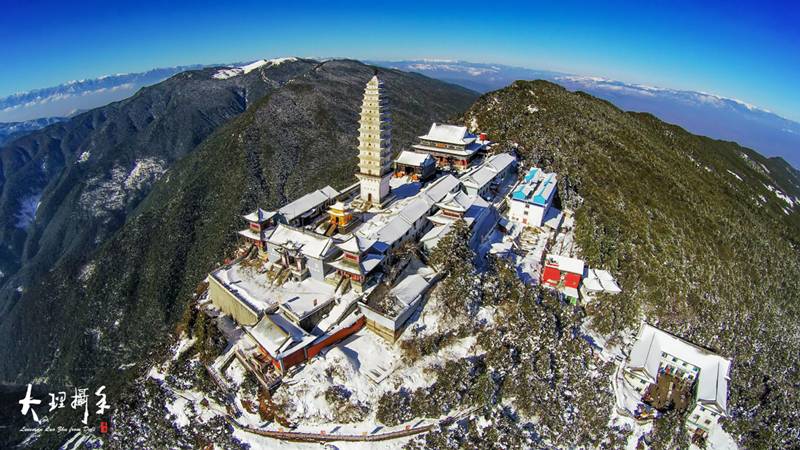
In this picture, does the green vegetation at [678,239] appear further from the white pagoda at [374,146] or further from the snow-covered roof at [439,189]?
the white pagoda at [374,146]

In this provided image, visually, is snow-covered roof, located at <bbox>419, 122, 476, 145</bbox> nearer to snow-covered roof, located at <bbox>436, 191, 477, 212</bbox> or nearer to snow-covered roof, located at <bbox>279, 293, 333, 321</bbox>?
snow-covered roof, located at <bbox>436, 191, 477, 212</bbox>

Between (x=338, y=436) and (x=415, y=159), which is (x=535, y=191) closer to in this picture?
(x=415, y=159)

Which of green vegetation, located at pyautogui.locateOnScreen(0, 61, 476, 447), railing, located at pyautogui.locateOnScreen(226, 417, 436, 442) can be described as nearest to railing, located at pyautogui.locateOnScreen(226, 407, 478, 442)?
railing, located at pyautogui.locateOnScreen(226, 417, 436, 442)

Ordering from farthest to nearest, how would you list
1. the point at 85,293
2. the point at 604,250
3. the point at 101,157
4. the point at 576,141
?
the point at 101,157
the point at 85,293
the point at 576,141
the point at 604,250

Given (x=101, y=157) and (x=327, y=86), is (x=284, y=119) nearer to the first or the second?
(x=327, y=86)

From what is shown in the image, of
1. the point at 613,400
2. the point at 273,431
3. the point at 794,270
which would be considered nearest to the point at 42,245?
the point at 273,431

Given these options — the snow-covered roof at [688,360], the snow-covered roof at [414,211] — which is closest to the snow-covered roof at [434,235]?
the snow-covered roof at [414,211]

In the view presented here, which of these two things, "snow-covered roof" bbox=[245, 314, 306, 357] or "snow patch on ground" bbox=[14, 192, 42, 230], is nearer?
"snow-covered roof" bbox=[245, 314, 306, 357]

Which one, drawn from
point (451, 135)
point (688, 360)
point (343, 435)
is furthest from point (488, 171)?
point (343, 435)
